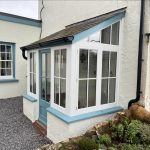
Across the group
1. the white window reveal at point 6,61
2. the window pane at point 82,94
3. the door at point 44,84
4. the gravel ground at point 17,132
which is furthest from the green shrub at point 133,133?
the white window reveal at point 6,61

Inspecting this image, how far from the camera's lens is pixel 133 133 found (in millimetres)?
4391

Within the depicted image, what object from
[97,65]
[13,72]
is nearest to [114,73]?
[97,65]

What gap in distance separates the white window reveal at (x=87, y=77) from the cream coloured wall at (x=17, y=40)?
6290 mm

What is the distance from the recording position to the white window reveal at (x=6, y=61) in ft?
32.6

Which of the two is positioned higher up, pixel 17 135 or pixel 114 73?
pixel 114 73

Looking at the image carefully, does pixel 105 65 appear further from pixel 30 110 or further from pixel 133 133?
pixel 30 110

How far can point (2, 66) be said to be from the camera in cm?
994

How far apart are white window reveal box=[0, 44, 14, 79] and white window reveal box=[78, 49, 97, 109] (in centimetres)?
639

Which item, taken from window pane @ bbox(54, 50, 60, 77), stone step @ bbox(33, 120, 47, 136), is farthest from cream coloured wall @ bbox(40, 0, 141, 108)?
stone step @ bbox(33, 120, 47, 136)

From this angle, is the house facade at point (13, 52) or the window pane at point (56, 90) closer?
the window pane at point (56, 90)

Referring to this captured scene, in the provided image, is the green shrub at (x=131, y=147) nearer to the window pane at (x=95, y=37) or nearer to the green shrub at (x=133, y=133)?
the green shrub at (x=133, y=133)

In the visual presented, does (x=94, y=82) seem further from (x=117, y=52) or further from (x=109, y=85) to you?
(x=117, y=52)

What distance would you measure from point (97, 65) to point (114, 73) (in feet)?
2.66

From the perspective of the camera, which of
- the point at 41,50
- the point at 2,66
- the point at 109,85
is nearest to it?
the point at 109,85
